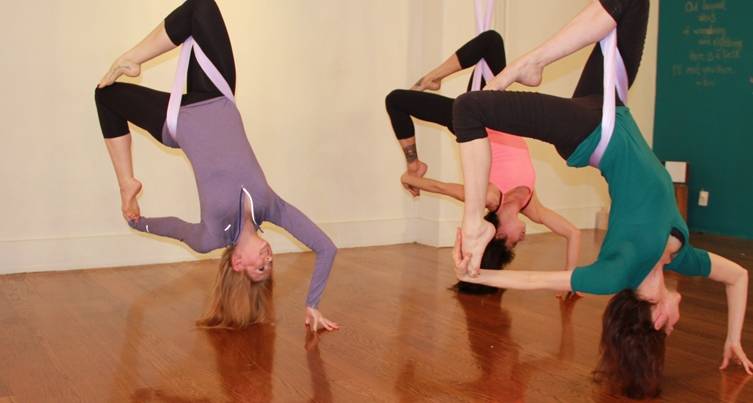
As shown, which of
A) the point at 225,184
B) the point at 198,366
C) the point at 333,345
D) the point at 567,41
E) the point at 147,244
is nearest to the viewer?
the point at 567,41

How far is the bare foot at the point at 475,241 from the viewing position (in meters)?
2.45

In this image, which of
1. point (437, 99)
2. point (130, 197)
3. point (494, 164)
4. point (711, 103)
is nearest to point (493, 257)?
point (494, 164)

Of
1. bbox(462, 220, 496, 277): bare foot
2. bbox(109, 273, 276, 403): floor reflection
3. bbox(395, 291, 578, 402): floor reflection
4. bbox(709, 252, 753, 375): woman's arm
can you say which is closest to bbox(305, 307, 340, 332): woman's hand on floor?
bbox(109, 273, 276, 403): floor reflection

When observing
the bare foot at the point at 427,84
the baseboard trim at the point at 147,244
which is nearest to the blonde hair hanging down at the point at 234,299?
the bare foot at the point at 427,84

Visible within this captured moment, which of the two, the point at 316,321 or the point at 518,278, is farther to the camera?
the point at 316,321

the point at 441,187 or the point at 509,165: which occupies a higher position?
the point at 509,165

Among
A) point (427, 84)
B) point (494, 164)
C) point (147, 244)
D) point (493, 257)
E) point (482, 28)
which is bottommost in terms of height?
point (147, 244)

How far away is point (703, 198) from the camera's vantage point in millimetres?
6473

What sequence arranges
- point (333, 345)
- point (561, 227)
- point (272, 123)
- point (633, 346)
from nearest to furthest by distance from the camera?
point (633, 346) → point (333, 345) → point (561, 227) → point (272, 123)

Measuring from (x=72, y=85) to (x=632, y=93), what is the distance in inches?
196

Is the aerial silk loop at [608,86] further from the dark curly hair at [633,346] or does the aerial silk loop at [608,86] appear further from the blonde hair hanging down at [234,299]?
the blonde hair hanging down at [234,299]

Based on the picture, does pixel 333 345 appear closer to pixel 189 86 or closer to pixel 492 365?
pixel 492 365

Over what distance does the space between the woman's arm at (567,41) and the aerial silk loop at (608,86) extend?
0.21ft

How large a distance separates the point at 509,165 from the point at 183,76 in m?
1.92
